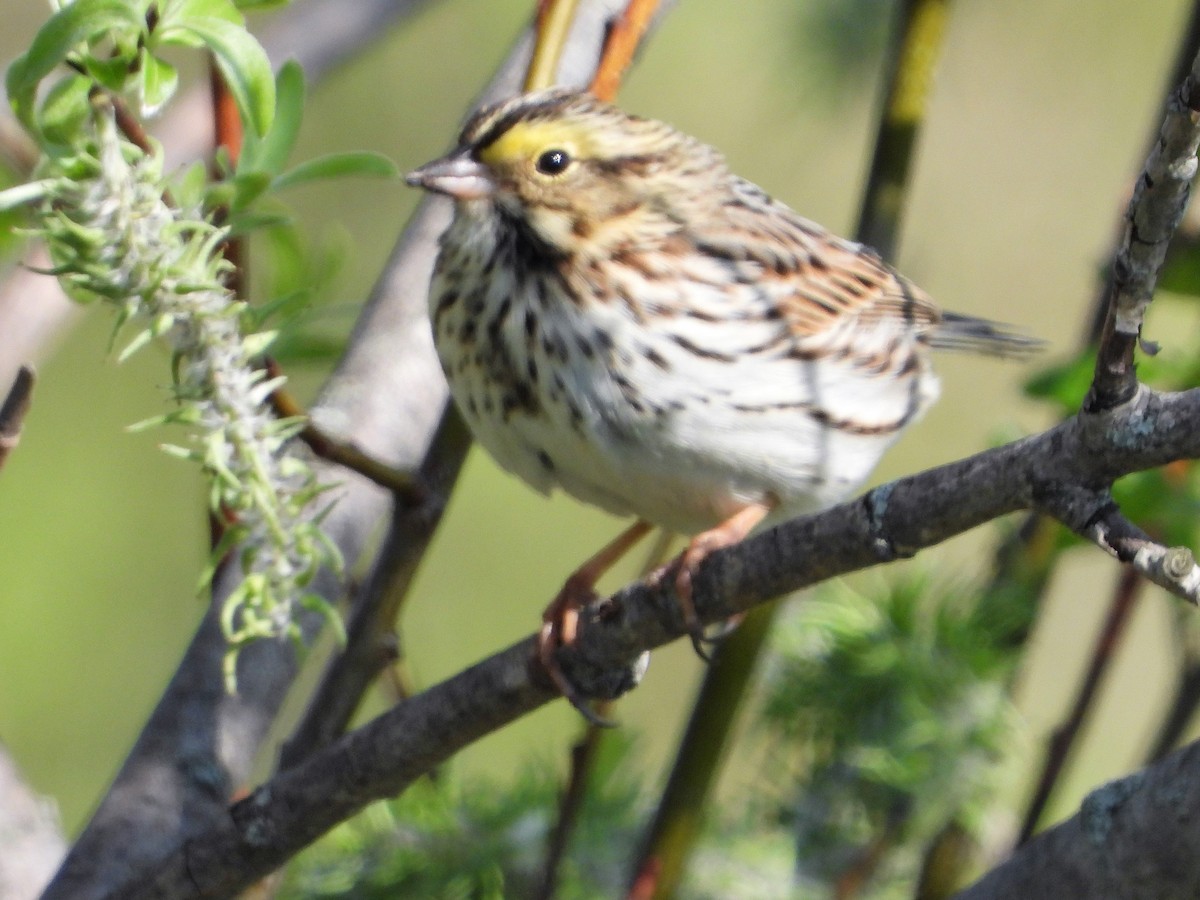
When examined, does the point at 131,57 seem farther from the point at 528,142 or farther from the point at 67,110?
the point at 528,142

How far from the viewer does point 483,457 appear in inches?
226

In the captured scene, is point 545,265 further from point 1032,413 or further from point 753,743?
point 1032,413

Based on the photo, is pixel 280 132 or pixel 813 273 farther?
pixel 813 273

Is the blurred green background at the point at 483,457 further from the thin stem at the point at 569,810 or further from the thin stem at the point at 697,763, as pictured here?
the thin stem at the point at 569,810

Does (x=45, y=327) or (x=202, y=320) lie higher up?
(x=202, y=320)

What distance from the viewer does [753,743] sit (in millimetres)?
3016

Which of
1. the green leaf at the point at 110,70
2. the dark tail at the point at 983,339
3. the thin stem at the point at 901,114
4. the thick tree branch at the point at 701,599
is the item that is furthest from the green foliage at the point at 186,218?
the dark tail at the point at 983,339

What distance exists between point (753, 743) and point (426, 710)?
1.24 m

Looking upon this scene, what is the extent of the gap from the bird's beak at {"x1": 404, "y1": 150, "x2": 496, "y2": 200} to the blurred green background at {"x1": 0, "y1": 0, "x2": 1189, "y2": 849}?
8.96 feet

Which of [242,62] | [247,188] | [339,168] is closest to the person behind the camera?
[242,62]

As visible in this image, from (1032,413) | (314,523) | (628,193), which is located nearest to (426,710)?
(314,523)

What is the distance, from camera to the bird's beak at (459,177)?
2270mm

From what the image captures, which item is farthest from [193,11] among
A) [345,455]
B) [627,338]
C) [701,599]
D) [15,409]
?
[627,338]

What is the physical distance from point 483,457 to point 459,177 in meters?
3.46
